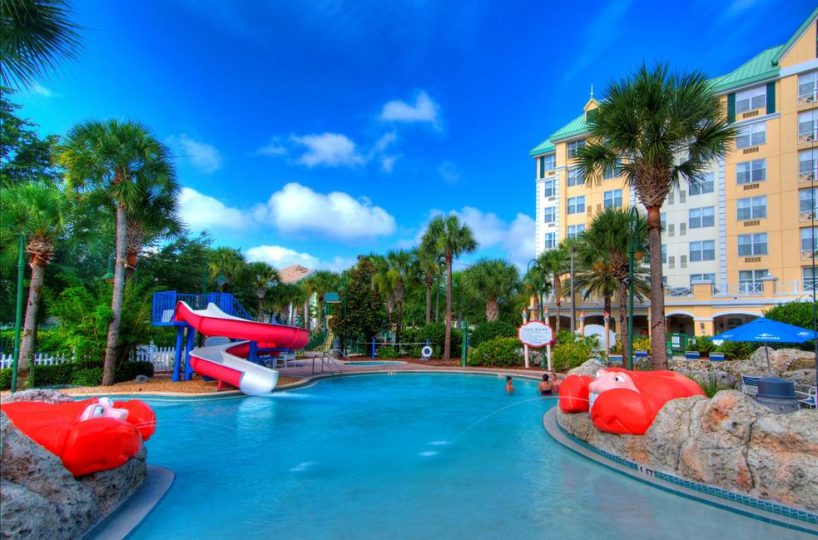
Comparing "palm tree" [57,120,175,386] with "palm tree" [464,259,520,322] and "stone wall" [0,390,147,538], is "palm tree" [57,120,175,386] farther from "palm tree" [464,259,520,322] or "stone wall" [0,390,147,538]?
"palm tree" [464,259,520,322]

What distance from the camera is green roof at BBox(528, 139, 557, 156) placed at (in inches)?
1693

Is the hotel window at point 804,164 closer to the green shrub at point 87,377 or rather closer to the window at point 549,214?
the window at point 549,214

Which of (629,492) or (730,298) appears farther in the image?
(730,298)

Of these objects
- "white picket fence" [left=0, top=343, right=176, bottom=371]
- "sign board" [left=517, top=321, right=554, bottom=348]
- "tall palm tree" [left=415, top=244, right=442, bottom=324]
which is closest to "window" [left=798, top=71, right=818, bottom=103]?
"sign board" [left=517, top=321, right=554, bottom=348]

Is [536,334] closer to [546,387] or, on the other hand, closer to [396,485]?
[546,387]

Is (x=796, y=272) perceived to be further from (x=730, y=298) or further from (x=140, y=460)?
(x=140, y=460)

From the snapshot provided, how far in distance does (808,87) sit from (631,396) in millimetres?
36642

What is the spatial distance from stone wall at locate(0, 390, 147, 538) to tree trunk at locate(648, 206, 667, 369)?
12.2 meters

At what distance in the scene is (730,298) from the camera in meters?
31.5

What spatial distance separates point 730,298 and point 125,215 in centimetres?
3664

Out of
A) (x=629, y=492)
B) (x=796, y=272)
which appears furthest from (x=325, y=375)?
(x=796, y=272)

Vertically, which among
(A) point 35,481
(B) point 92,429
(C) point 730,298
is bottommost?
(A) point 35,481

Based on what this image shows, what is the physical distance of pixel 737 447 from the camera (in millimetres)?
5668

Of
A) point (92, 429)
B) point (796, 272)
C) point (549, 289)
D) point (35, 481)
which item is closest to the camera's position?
point (35, 481)
